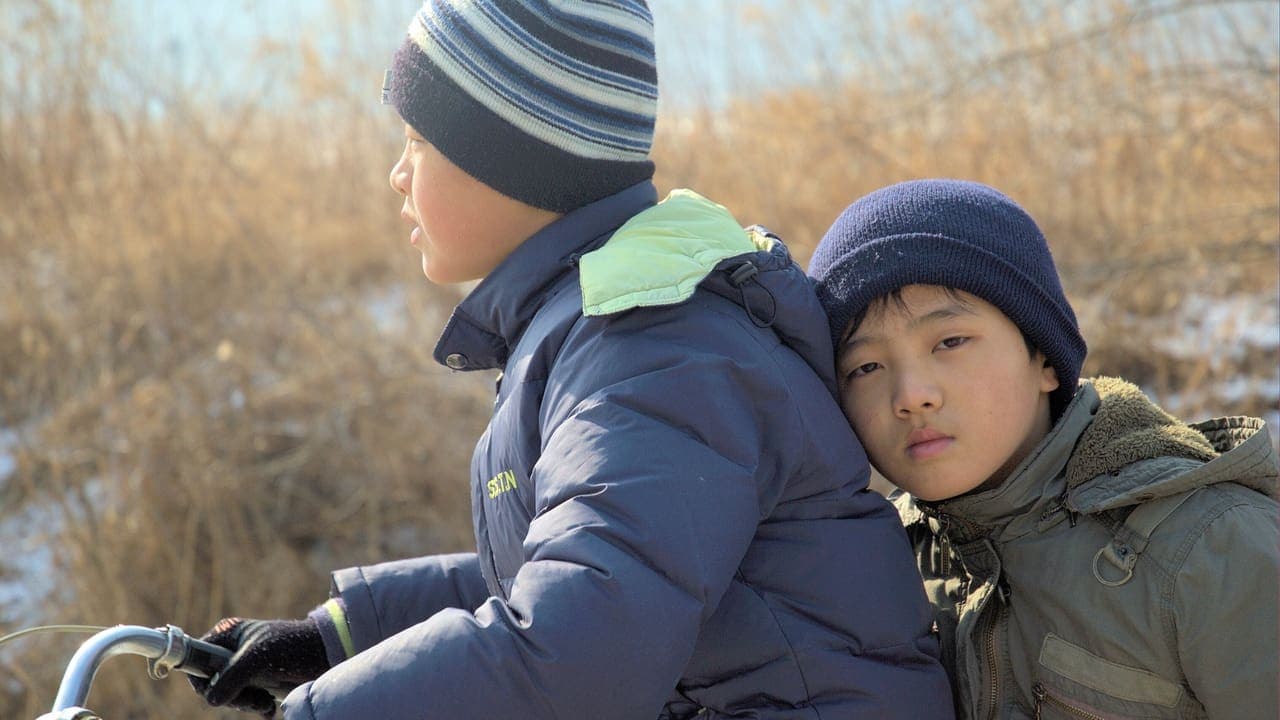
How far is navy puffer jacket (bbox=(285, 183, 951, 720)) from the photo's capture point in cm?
132

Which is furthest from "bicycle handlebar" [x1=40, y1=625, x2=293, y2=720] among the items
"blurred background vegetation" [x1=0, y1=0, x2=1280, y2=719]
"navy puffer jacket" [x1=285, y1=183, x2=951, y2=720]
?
"blurred background vegetation" [x1=0, y1=0, x2=1280, y2=719]

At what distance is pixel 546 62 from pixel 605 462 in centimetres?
71

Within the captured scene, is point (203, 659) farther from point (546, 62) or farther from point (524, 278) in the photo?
point (546, 62)

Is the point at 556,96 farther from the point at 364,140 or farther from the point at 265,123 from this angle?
the point at 265,123

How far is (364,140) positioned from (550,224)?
4779mm

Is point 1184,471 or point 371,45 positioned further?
point 371,45

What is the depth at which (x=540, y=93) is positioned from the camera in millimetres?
1829

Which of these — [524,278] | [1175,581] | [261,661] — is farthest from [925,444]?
[261,661]

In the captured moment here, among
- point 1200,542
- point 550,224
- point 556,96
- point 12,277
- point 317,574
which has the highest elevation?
point 556,96

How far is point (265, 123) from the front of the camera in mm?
6902

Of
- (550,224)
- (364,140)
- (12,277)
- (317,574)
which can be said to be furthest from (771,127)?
(550,224)

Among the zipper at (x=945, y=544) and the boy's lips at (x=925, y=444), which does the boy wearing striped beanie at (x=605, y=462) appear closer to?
the boy's lips at (x=925, y=444)

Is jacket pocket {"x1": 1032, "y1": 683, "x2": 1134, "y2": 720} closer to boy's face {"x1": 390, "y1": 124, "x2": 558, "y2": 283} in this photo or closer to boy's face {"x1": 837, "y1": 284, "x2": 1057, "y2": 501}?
boy's face {"x1": 837, "y1": 284, "x2": 1057, "y2": 501}

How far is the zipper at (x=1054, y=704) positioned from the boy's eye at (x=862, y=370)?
0.50 meters
